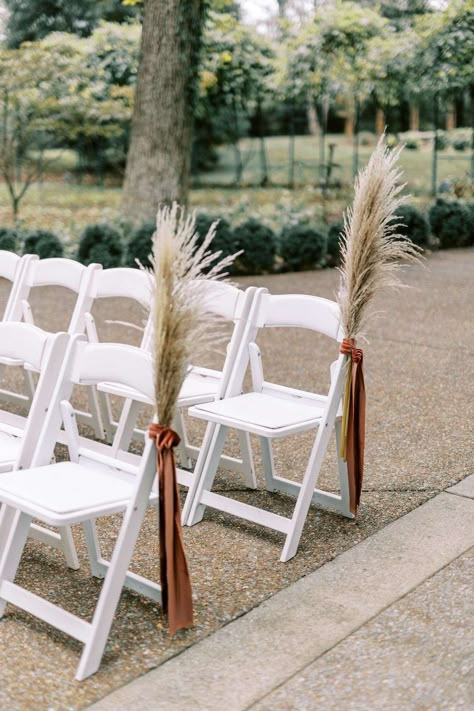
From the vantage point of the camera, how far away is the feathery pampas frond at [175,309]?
311cm

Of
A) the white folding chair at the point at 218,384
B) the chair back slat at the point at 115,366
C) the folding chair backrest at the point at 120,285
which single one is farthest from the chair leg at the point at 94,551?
the folding chair backrest at the point at 120,285

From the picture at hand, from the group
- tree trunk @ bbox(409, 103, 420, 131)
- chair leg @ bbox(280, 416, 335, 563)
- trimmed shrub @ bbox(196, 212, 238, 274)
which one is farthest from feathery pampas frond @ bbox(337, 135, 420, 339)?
tree trunk @ bbox(409, 103, 420, 131)

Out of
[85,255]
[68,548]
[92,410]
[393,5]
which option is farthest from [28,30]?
[68,548]

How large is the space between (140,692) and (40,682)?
34 centimetres

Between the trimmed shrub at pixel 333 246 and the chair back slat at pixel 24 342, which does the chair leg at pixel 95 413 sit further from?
the trimmed shrub at pixel 333 246

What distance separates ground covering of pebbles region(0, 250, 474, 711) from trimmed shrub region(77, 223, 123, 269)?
11.9ft

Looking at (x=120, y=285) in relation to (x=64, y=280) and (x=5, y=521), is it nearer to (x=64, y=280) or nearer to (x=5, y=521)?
(x=64, y=280)

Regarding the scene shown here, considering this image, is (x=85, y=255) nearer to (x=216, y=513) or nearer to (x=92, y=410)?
(x=92, y=410)

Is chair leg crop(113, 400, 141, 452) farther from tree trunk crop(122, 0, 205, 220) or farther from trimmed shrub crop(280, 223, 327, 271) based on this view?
trimmed shrub crop(280, 223, 327, 271)

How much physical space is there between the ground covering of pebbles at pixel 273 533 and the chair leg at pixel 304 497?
7cm

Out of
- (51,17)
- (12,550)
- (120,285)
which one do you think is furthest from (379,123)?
(12,550)

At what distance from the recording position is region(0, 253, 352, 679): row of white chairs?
3197mm

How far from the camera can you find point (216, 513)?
183 inches

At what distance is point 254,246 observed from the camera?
1330cm
